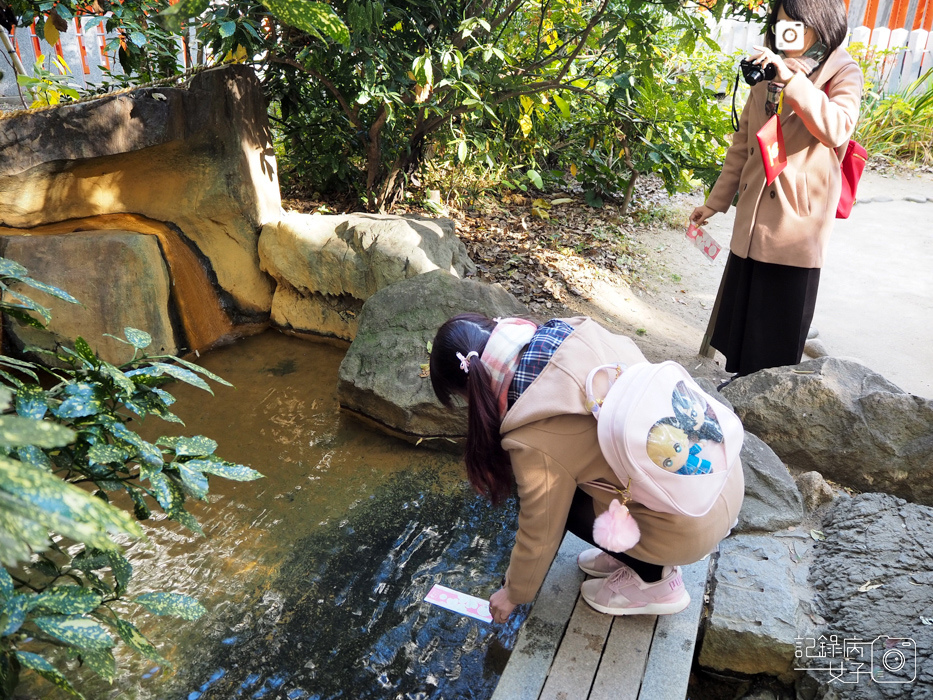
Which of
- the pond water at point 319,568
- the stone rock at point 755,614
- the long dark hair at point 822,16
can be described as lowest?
the pond water at point 319,568

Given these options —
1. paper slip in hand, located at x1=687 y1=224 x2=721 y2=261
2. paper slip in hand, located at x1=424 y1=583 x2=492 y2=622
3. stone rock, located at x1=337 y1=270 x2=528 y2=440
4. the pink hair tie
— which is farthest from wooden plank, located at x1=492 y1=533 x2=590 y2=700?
paper slip in hand, located at x1=687 y1=224 x2=721 y2=261

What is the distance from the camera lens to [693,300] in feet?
15.5

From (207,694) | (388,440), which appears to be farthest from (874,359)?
(207,694)

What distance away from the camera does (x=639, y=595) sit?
186 cm

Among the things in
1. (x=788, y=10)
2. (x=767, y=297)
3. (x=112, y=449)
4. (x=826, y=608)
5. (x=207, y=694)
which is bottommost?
(x=207, y=694)

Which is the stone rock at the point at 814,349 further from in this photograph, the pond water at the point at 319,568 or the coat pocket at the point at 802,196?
the pond water at the point at 319,568

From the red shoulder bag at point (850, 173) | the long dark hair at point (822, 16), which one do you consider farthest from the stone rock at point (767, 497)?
the long dark hair at point (822, 16)

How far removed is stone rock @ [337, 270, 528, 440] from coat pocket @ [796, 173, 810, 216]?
123 cm

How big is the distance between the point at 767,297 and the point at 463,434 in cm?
139

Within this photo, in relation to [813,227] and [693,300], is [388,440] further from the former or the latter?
[693,300]

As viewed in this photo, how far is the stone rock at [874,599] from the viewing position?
66.9 inches

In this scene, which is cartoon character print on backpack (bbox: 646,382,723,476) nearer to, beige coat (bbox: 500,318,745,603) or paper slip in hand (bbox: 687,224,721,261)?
beige coat (bbox: 500,318,745,603)

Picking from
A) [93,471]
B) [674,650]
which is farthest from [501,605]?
[93,471]

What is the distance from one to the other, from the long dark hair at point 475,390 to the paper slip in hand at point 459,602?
0.57m
